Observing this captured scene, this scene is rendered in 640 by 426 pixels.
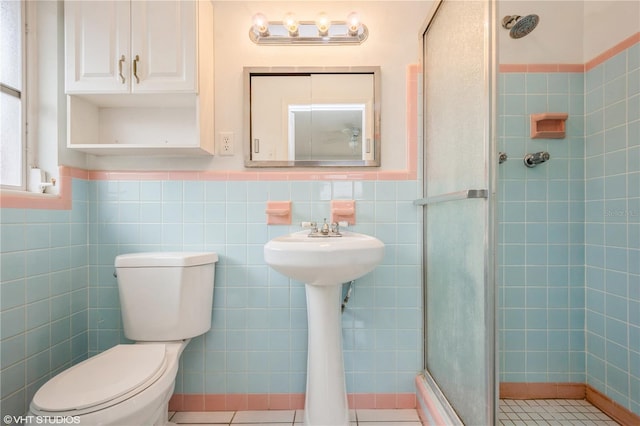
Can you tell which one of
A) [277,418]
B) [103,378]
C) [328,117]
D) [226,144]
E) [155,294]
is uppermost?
[328,117]

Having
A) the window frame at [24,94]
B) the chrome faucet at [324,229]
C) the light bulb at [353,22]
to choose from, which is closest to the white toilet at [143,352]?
the chrome faucet at [324,229]

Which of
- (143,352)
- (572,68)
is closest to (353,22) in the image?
(572,68)

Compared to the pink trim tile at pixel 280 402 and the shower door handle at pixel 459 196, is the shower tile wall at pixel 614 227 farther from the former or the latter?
the pink trim tile at pixel 280 402

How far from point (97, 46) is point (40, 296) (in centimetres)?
112

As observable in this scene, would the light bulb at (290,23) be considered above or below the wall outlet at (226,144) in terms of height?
above

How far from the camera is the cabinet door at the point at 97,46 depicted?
4.50 ft

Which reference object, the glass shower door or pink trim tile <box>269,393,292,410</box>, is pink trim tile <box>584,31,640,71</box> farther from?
pink trim tile <box>269,393,292,410</box>

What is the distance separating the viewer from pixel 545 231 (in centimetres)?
157

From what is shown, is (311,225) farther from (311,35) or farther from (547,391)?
(547,391)

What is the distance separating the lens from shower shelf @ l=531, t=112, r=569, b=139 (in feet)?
5.06

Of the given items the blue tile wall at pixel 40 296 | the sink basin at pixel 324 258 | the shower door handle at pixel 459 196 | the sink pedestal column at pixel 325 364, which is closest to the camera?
the shower door handle at pixel 459 196

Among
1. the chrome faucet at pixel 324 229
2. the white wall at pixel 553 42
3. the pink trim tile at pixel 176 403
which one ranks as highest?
the white wall at pixel 553 42

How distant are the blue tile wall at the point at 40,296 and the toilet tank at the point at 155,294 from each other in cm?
30

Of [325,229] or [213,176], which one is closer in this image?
[325,229]
